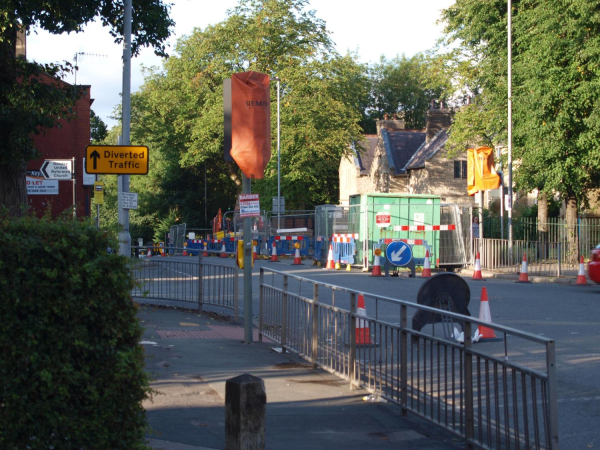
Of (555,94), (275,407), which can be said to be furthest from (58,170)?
(555,94)

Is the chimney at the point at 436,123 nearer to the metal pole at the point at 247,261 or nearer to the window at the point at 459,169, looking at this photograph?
the window at the point at 459,169

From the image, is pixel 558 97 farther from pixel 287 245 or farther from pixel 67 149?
pixel 67 149

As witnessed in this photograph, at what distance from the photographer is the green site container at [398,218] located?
82.2 ft

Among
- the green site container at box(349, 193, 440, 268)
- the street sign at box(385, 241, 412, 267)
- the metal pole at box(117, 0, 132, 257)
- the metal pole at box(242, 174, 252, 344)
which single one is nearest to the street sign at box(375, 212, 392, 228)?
the green site container at box(349, 193, 440, 268)

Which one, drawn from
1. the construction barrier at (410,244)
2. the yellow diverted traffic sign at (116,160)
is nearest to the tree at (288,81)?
the construction barrier at (410,244)

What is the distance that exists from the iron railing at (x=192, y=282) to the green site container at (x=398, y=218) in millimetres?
11887

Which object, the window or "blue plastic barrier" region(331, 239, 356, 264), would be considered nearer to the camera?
"blue plastic barrier" region(331, 239, 356, 264)

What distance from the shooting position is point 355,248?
25359mm

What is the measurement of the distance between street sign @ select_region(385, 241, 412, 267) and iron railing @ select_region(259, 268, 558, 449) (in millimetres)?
14242

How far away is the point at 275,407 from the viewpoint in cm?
654

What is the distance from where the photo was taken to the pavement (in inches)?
216

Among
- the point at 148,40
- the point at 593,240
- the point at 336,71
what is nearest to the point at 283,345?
the point at 148,40

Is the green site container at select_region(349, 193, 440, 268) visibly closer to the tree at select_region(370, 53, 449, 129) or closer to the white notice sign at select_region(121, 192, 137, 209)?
the white notice sign at select_region(121, 192, 137, 209)

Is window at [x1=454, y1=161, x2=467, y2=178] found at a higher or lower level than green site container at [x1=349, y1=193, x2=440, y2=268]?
higher
